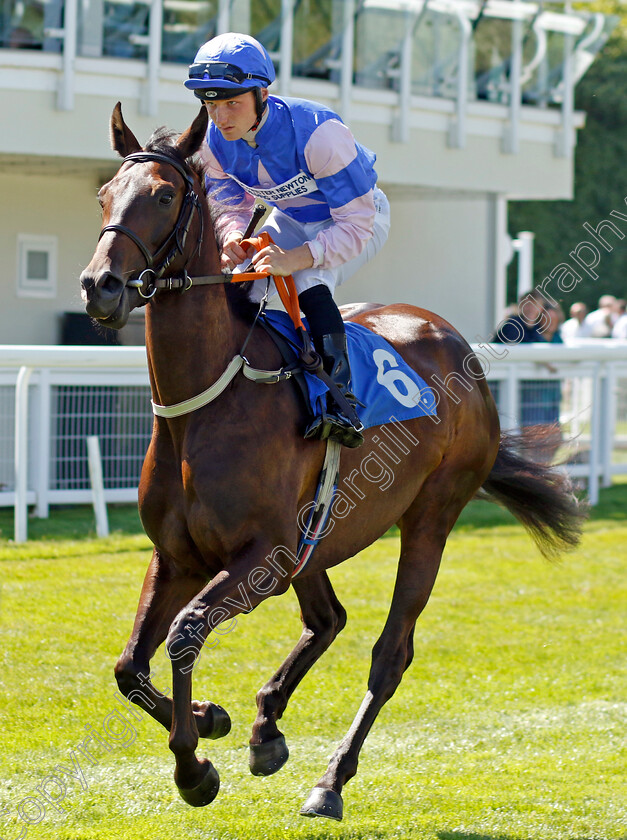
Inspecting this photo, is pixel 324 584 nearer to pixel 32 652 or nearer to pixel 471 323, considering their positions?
pixel 32 652

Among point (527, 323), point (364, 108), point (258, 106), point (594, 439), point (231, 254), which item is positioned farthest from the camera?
point (364, 108)

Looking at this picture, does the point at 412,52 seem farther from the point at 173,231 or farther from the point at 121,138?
the point at 173,231

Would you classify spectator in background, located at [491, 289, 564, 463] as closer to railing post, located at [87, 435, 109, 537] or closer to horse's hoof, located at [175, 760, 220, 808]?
railing post, located at [87, 435, 109, 537]

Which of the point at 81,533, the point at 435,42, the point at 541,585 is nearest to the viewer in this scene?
the point at 541,585

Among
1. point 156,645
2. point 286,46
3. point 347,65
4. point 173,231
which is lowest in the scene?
point 156,645

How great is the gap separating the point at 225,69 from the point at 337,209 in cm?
56

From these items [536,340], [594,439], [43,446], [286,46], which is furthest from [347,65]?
[43,446]

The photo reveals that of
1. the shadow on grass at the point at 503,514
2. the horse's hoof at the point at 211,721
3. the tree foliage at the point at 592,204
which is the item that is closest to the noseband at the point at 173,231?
the horse's hoof at the point at 211,721

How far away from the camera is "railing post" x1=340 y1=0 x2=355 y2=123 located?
10867 millimetres

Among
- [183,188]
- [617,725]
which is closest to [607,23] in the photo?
[617,725]

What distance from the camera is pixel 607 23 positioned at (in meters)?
12.6

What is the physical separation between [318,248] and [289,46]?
7.75 m

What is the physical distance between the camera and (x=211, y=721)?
10.9 feet

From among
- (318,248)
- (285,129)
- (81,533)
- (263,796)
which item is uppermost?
(285,129)
